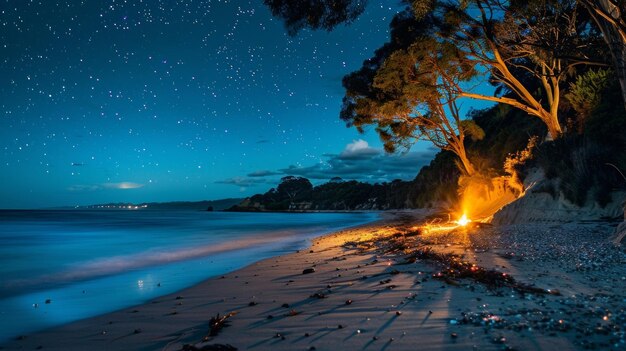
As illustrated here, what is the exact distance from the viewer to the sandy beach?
2.82m

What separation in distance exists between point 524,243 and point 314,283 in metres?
4.89

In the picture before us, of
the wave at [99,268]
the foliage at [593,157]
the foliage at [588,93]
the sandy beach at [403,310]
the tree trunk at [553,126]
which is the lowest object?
the wave at [99,268]

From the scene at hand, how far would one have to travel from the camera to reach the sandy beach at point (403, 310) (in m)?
2.82

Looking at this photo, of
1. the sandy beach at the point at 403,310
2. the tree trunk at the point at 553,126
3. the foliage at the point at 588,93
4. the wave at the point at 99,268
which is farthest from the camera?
the foliage at the point at 588,93

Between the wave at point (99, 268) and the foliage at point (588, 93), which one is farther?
the foliage at point (588, 93)

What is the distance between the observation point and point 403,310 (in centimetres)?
356

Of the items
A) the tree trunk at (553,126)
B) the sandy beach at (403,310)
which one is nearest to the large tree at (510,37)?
the tree trunk at (553,126)

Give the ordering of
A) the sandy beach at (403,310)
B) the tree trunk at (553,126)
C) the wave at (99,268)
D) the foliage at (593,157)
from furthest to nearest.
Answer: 1. the tree trunk at (553,126)
2. the foliage at (593,157)
3. the wave at (99,268)
4. the sandy beach at (403,310)

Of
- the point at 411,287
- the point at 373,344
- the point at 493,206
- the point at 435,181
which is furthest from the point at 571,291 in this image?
the point at 435,181

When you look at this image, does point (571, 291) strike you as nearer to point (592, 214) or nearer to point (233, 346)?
point (233, 346)

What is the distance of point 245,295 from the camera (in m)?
5.13

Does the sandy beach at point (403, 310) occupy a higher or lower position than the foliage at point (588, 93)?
lower

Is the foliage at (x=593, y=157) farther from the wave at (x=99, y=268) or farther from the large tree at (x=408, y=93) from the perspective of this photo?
the wave at (x=99, y=268)

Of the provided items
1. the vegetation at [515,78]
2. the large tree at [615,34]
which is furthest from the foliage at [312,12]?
the large tree at [615,34]
